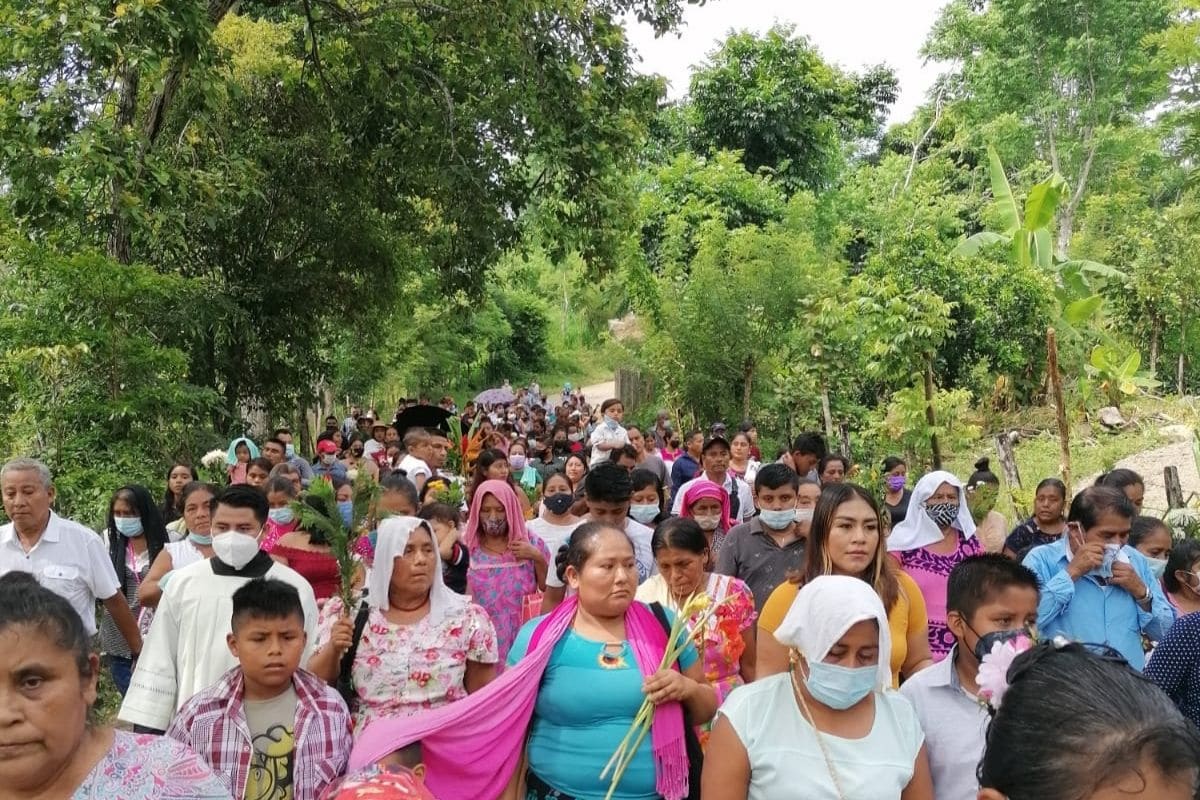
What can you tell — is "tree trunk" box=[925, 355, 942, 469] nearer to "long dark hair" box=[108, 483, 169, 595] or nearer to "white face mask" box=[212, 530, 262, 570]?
"long dark hair" box=[108, 483, 169, 595]

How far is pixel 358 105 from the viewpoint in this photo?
47.1ft

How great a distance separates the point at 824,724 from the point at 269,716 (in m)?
1.85

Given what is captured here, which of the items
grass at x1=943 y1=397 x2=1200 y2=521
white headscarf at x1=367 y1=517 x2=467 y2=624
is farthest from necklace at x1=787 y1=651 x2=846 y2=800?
grass at x1=943 y1=397 x2=1200 y2=521

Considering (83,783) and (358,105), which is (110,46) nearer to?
(358,105)

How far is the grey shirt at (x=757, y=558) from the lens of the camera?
562cm

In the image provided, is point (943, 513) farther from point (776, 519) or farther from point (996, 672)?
point (996, 672)

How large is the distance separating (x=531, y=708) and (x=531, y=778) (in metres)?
0.27

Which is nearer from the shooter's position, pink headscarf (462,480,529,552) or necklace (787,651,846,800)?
necklace (787,651,846,800)

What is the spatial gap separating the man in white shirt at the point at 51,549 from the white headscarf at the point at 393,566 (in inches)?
74.7

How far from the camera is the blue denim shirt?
5.00 metres

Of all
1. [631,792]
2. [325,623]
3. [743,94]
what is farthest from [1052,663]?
[743,94]

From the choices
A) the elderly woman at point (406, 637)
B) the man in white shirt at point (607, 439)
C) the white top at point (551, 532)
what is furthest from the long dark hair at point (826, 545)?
the man in white shirt at point (607, 439)

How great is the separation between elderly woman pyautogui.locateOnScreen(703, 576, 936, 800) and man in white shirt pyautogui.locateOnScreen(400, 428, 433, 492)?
714 cm

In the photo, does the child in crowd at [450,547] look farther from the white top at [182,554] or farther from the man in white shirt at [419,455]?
the man in white shirt at [419,455]
